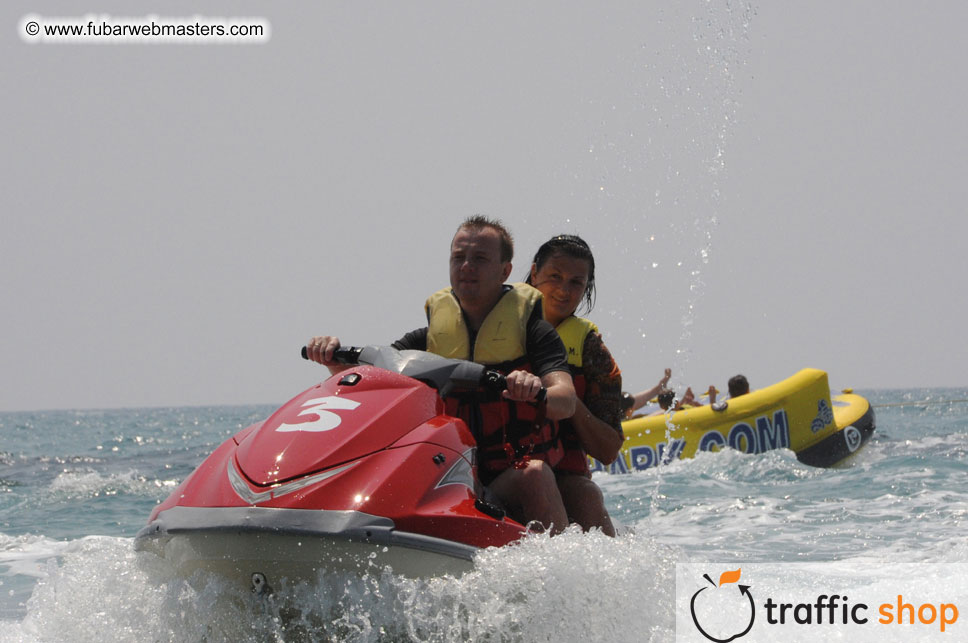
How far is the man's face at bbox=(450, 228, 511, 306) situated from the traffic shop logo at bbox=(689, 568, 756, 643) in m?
1.41

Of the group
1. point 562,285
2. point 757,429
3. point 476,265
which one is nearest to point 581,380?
point 562,285

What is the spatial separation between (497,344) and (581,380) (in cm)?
57

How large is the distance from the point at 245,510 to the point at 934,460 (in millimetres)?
9868

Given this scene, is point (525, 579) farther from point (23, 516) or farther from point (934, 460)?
point (934, 460)

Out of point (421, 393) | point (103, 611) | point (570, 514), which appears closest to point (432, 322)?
point (421, 393)

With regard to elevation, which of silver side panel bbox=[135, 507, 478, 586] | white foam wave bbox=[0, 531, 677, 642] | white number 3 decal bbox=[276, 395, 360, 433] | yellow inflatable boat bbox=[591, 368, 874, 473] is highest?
white number 3 decal bbox=[276, 395, 360, 433]

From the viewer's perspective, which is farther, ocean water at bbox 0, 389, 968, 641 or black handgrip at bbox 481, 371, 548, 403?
black handgrip at bbox 481, 371, 548, 403

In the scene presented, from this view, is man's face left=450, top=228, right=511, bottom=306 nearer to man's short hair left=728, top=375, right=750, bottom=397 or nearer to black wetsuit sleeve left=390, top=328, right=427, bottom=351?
black wetsuit sleeve left=390, top=328, right=427, bottom=351

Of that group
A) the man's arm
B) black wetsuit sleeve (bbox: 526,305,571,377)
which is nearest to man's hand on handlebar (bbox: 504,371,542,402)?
the man's arm

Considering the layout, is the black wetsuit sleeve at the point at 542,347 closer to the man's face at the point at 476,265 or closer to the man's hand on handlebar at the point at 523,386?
the man's face at the point at 476,265

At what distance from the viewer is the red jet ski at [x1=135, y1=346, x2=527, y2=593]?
2.48 meters

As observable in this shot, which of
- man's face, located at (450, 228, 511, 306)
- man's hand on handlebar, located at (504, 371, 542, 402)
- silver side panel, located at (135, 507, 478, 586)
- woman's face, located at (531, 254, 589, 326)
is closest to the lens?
silver side panel, located at (135, 507, 478, 586)

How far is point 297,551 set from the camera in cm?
248

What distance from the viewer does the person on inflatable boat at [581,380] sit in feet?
11.7
